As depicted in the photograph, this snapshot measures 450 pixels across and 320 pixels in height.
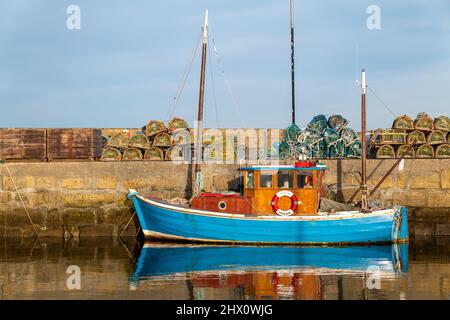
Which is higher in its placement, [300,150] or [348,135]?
[348,135]

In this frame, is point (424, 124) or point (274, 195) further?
point (424, 124)

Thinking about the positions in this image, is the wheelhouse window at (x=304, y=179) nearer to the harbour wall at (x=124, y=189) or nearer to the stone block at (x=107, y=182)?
the harbour wall at (x=124, y=189)

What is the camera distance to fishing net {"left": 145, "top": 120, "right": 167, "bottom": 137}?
26281mm

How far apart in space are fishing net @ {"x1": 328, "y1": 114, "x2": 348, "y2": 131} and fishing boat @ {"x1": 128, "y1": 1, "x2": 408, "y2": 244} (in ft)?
14.7

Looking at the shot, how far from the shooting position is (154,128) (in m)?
26.3

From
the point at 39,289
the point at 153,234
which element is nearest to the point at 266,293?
the point at 39,289

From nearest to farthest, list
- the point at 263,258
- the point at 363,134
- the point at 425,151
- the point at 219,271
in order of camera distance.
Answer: the point at 219,271
the point at 263,258
the point at 363,134
the point at 425,151

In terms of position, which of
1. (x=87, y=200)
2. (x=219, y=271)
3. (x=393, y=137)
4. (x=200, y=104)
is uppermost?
(x=200, y=104)

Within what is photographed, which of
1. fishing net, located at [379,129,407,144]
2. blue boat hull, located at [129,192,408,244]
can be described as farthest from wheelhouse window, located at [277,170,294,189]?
fishing net, located at [379,129,407,144]

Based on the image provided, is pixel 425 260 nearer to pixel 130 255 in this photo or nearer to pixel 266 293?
pixel 266 293

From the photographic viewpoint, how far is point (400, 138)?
2603 cm

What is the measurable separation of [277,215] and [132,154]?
6295mm

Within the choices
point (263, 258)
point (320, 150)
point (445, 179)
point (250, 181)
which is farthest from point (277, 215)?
point (445, 179)

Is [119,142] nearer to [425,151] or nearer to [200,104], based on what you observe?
[200,104]
